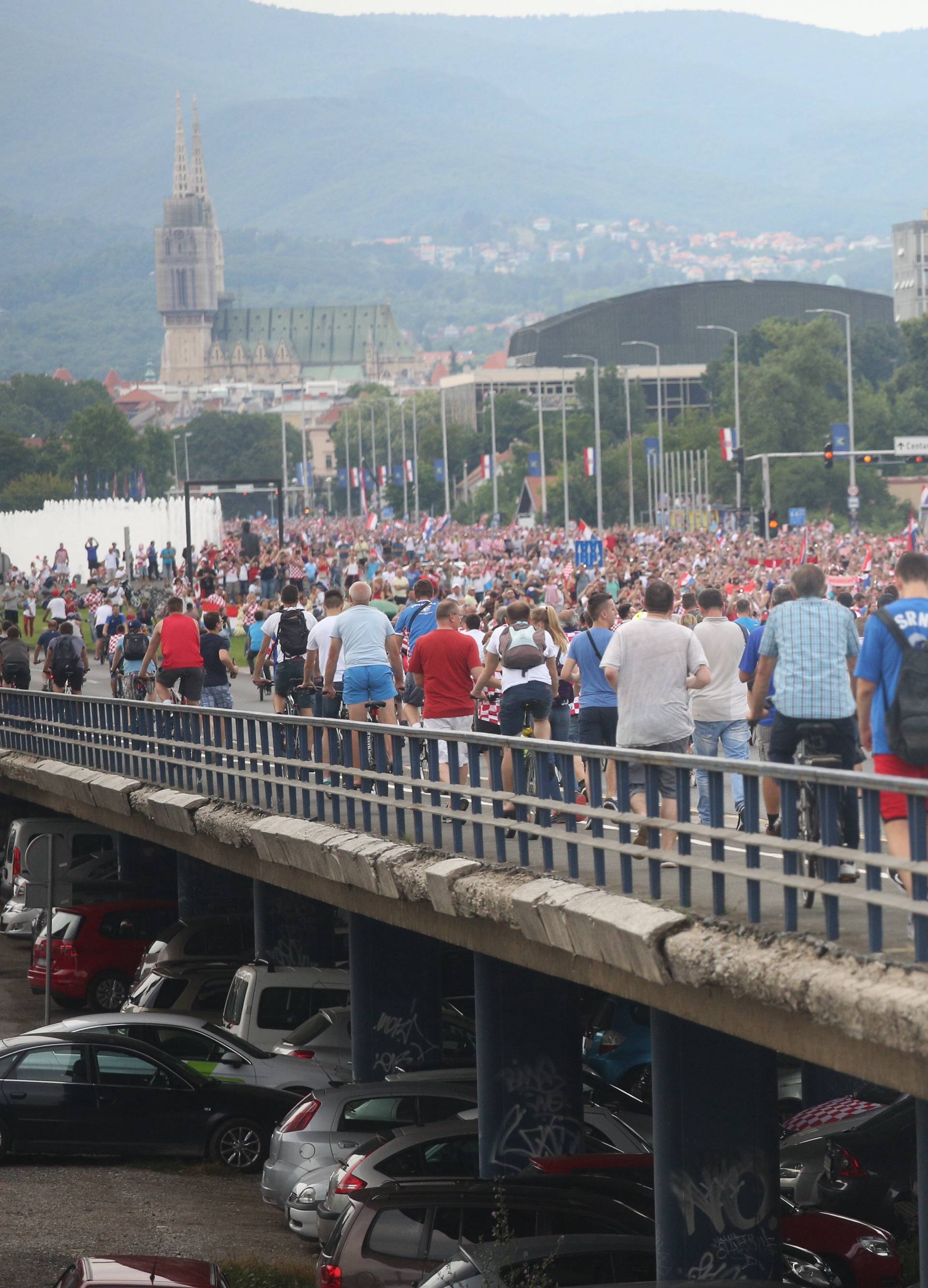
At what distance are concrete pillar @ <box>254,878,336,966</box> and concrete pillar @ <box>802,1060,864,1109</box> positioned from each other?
7.04 metres

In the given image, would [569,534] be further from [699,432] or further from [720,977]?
[720,977]

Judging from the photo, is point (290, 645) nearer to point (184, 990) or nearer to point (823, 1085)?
point (184, 990)

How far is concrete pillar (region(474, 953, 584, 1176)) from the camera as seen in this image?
14898 mm

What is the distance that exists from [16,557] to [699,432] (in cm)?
4946

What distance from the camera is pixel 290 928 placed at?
909 inches

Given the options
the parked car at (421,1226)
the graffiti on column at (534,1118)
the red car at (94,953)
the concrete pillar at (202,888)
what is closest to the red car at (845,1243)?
the parked car at (421,1226)

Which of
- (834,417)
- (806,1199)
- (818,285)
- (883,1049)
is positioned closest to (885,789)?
(883,1049)

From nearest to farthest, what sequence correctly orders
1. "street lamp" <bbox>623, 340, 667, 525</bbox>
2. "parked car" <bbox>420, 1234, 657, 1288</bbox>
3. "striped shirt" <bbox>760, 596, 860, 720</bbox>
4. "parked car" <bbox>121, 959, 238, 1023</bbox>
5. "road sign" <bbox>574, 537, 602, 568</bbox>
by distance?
"striped shirt" <bbox>760, 596, 860, 720</bbox> → "parked car" <bbox>420, 1234, 657, 1288</bbox> → "parked car" <bbox>121, 959, 238, 1023</bbox> → "road sign" <bbox>574, 537, 602, 568</bbox> → "street lamp" <bbox>623, 340, 667, 525</bbox>

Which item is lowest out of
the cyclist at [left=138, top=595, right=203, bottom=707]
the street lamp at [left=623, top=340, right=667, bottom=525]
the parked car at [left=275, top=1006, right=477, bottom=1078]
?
the parked car at [left=275, top=1006, right=477, bottom=1078]

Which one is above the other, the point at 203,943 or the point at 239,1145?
the point at 203,943

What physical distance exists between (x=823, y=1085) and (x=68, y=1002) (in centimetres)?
1092

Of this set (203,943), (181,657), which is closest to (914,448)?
(203,943)

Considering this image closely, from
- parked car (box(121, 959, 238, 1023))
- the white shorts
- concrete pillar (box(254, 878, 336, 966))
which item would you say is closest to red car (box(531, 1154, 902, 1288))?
the white shorts

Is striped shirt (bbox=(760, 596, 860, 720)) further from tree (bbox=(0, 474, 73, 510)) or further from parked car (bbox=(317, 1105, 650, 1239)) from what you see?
tree (bbox=(0, 474, 73, 510))
